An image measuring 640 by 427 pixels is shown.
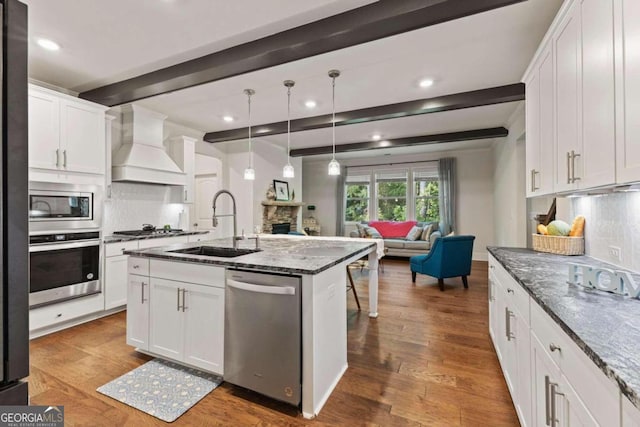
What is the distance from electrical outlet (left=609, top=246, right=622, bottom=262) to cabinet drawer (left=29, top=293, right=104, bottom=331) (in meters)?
4.60

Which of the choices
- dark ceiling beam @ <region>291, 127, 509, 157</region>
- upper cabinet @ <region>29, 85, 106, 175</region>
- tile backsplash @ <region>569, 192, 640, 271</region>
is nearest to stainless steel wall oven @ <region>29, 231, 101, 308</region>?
upper cabinet @ <region>29, 85, 106, 175</region>

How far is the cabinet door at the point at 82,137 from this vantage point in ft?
10.0

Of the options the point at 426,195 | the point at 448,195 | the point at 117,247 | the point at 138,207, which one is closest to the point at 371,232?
the point at 426,195

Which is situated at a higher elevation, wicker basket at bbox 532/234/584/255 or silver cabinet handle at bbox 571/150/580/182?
silver cabinet handle at bbox 571/150/580/182

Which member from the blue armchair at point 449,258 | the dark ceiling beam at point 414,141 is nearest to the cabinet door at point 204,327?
the blue armchair at point 449,258

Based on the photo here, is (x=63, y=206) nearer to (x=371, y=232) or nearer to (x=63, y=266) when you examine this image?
(x=63, y=266)

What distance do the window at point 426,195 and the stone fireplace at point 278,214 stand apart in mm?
3224

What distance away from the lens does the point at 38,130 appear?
284cm

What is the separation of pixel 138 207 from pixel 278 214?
2.94 meters

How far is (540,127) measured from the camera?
2.15m

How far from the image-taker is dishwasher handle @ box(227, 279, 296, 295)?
5.66ft

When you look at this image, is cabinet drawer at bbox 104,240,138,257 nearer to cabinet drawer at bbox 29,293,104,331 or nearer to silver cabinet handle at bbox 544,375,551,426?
cabinet drawer at bbox 29,293,104,331

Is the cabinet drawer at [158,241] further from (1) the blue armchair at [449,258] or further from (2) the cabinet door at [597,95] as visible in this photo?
(2) the cabinet door at [597,95]

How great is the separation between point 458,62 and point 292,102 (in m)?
2.09
